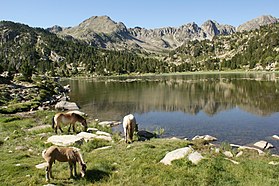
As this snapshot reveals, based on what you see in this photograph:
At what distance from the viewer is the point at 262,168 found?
1647cm

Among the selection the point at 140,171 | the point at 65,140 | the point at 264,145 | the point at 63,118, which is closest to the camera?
the point at 140,171

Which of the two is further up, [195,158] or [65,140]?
[195,158]

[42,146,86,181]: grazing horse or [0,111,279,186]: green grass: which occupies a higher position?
[42,146,86,181]: grazing horse

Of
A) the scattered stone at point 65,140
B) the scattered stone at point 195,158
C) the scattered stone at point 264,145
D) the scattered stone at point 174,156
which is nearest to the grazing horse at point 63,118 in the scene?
the scattered stone at point 65,140

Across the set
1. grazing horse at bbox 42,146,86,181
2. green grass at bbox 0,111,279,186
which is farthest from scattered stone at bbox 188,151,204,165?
grazing horse at bbox 42,146,86,181

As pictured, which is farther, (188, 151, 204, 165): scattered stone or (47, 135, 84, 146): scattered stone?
(47, 135, 84, 146): scattered stone

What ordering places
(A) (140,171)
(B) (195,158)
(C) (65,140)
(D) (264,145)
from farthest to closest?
(D) (264,145) < (C) (65,140) < (B) (195,158) < (A) (140,171)

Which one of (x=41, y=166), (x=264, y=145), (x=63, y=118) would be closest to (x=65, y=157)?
(x=41, y=166)

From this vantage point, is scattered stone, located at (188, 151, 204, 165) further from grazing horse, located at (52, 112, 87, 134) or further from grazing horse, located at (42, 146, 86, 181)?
grazing horse, located at (52, 112, 87, 134)

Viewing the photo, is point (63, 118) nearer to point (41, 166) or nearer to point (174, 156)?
point (41, 166)

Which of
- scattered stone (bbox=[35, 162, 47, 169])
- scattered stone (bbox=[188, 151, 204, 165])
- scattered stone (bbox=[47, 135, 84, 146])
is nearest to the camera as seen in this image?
scattered stone (bbox=[188, 151, 204, 165])

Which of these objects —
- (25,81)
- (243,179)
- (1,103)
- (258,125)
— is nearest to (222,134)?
(258,125)

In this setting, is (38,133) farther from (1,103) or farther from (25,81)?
(25,81)

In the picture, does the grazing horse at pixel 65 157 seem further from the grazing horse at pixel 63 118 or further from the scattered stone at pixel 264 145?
Result: the scattered stone at pixel 264 145
